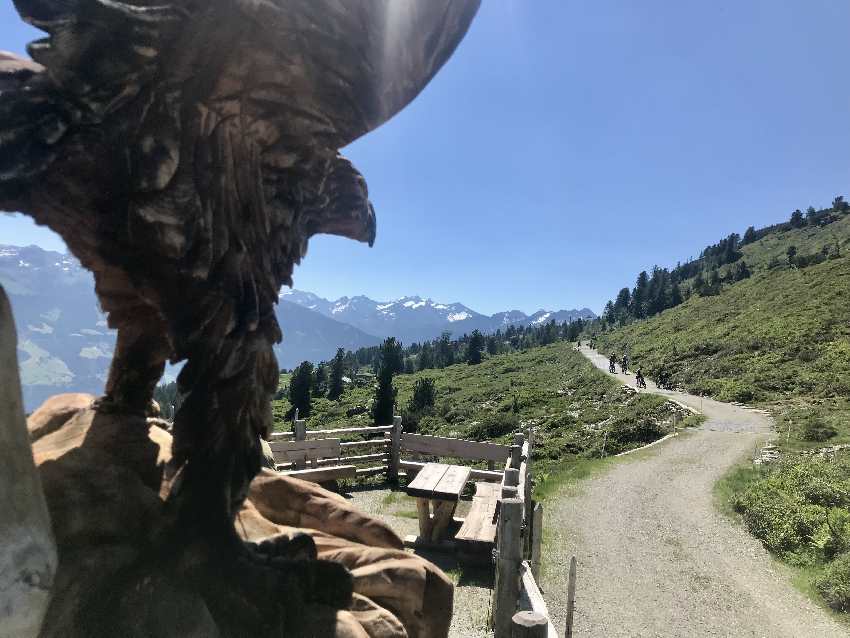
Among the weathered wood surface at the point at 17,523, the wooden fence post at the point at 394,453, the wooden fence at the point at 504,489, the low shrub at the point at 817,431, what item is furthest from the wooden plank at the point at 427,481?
the low shrub at the point at 817,431

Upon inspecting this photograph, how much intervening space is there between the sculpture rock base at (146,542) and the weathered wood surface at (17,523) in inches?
17.9

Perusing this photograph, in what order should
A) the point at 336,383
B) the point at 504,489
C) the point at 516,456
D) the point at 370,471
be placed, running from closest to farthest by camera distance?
the point at 504,489, the point at 516,456, the point at 370,471, the point at 336,383

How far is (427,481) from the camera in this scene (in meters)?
8.32

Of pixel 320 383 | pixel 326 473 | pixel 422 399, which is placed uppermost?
pixel 320 383

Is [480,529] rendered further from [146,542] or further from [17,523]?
[17,523]

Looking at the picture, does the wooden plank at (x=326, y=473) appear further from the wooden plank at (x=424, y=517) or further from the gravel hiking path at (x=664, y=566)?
the gravel hiking path at (x=664, y=566)

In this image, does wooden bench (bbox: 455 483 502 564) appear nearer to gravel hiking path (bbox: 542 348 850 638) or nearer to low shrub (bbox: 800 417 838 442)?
gravel hiking path (bbox: 542 348 850 638)

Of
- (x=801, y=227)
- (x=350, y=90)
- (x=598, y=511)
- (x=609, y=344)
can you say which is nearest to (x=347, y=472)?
(x=598, y=511)

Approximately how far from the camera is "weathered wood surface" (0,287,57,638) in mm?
2094

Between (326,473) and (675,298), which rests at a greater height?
(675,298)

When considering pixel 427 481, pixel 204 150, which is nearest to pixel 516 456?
pixel 427 481

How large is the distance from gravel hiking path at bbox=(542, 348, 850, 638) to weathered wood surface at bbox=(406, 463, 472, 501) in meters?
2.61

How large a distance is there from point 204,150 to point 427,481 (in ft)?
21.4

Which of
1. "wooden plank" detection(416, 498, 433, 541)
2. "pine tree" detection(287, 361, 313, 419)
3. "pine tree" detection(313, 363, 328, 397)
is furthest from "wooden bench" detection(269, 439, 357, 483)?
"pine tree" detection(313, 363, 328, 397)
